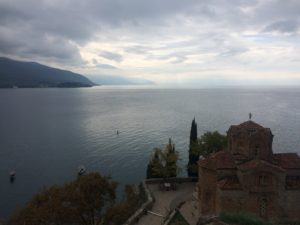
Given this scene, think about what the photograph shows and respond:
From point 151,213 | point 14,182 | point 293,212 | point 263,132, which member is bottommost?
point 14,182

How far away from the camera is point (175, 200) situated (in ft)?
124

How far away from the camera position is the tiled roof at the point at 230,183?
1146 inches

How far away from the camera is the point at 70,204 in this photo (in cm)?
3133

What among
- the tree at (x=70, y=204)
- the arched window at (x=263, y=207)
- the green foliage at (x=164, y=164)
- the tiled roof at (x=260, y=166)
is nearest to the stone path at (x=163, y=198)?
the green foliage at (x=164, y=164)

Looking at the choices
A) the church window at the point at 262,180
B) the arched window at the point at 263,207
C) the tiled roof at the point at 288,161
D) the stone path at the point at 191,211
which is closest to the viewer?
the church window at the point at 262,180

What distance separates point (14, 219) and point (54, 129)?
7768 centimetres

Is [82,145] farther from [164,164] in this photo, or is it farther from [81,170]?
[164,164]

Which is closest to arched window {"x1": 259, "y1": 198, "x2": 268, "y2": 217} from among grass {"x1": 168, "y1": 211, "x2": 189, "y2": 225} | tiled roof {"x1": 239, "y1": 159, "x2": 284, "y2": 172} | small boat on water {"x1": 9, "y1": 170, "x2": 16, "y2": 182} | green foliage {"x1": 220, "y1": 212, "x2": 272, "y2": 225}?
tiled roof {"x1": 239, "y1": 159, "x2": 284, "y2": 172}

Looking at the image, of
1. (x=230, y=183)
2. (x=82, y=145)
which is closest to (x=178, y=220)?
(x=230, y=183)

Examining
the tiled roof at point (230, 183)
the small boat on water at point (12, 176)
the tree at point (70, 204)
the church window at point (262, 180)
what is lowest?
the small boat on water at point (12, 176)

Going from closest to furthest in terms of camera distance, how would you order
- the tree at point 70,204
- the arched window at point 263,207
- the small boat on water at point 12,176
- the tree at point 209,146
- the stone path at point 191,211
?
1. the tree at point 70,204
2. the arched window at point 263,207
3. the stone path at point 191,211
4. the tree at point 209,146
5. the small boat on water at point 12,176

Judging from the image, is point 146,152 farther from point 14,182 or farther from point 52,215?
point 52,215

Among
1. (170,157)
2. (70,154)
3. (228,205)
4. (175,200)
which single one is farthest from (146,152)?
(228,205)

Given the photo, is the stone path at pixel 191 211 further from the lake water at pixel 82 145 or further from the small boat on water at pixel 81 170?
the small boat on water at pixel 81 170
